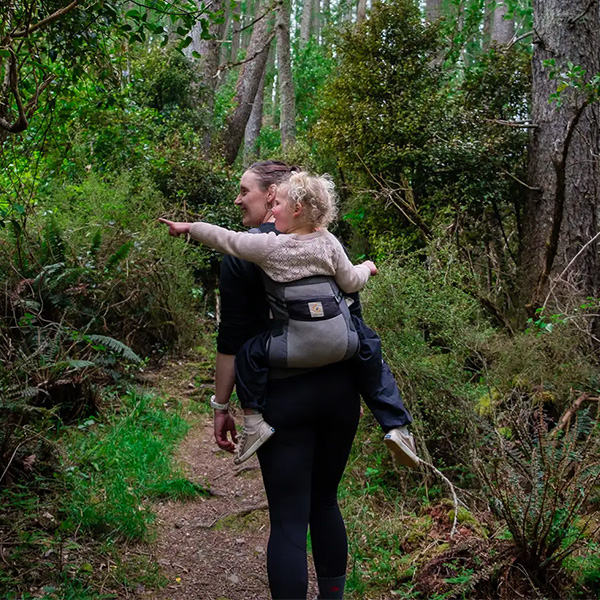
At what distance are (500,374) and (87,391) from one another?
3329 millimetres

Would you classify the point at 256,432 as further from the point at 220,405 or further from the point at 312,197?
the point at 312,197

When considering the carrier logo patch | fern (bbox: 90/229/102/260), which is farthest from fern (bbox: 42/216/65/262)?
the carrier logo patch

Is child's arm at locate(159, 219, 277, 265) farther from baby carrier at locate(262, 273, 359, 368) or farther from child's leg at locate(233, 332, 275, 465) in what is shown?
child's leg at locate(233, 332, 275, 465)

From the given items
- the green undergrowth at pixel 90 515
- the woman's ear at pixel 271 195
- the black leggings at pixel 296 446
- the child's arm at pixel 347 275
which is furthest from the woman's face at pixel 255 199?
the green undergrowth at pixel 90 515

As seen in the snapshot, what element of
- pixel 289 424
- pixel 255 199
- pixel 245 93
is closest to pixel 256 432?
pixel 289 424

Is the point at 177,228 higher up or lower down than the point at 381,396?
higher up

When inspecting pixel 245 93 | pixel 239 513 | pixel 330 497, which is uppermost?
pixel 245 93

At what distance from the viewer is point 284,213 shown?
2.50 metres

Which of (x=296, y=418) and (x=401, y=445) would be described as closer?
(x=296, y=418)

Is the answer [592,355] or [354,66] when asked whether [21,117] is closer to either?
[592,355]

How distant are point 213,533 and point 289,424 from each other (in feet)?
6.69

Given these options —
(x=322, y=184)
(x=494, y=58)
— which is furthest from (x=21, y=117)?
(x=494, y=58)

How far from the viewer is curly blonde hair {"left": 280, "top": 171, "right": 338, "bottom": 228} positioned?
2.47 m

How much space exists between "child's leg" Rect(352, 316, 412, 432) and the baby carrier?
112mm
